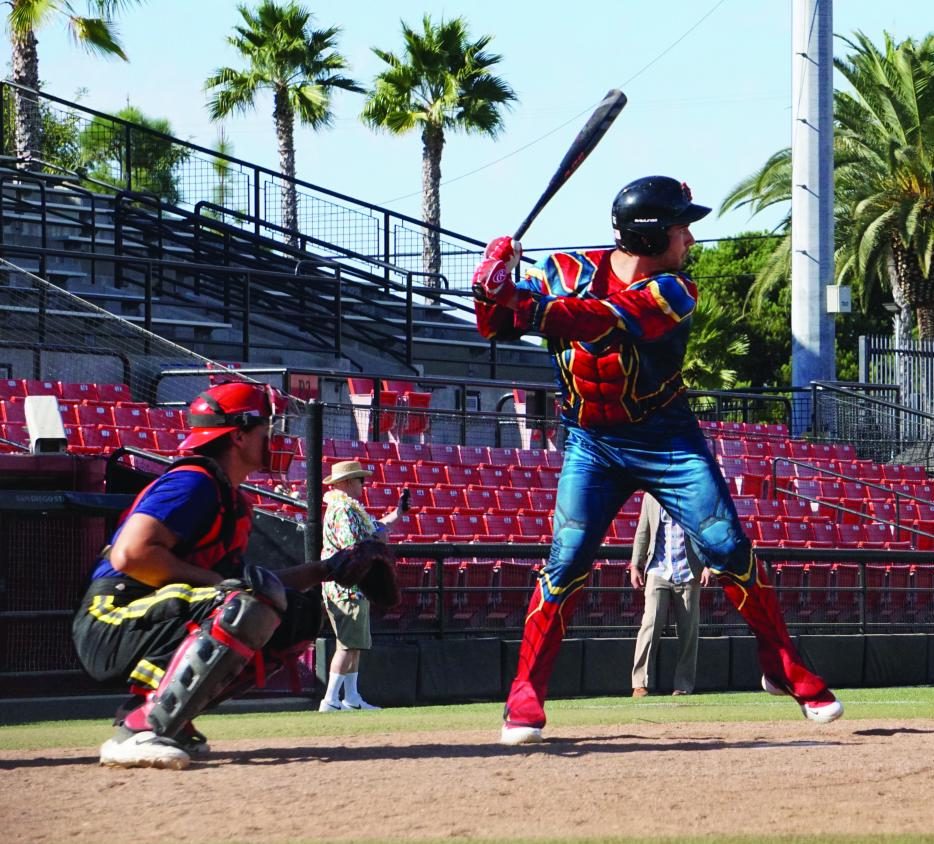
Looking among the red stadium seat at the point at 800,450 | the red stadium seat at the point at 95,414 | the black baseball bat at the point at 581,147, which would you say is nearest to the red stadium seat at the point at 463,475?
the red stadium seat at the point at 95,414

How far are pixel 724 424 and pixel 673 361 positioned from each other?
14029 mm

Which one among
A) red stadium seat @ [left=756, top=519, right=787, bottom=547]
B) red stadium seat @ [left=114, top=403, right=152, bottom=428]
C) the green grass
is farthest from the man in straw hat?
red stadium seat @ [left=756, top=519, right=787, bottom=547]

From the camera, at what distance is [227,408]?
546cm

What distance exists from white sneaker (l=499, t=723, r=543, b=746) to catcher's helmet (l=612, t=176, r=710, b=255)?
178 centimetres

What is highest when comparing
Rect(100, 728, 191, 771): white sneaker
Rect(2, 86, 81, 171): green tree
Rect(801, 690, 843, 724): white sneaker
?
Rect(2, 86, 81, 171): green tree

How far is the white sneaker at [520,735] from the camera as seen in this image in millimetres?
6039

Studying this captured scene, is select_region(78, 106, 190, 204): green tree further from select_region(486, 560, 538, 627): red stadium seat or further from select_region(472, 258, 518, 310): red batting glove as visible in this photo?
select_region(472, 258, 518, 310): red batting glove

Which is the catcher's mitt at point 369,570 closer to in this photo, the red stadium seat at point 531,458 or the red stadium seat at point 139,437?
the red stadium seat at point 139,437

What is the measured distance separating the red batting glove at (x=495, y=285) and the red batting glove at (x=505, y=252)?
18 millimetres

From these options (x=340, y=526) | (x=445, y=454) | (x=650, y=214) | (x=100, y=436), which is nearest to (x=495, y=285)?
(x=650, y=214)

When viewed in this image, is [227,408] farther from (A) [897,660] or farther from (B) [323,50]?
(B) [323,50]

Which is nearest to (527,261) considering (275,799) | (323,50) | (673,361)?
(323,50)

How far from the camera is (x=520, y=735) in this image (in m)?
6.04

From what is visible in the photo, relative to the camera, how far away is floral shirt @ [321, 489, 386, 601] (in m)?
10.5
